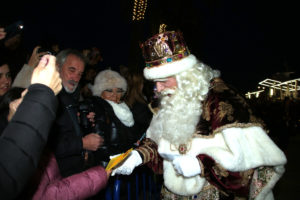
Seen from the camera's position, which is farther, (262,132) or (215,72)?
(215,72)

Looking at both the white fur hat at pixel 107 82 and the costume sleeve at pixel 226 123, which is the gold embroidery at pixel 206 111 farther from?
the white fur hat at pixel 107 82

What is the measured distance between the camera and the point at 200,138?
1.99 m

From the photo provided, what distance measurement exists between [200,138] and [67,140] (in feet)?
4.48

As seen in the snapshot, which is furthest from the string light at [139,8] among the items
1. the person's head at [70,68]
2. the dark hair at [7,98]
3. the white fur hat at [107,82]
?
the dark hair at [7,98]

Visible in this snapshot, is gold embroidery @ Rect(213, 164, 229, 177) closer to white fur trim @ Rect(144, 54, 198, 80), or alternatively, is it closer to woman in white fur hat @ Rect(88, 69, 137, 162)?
white fur trim @ Rect(144, 54, 198, 80)

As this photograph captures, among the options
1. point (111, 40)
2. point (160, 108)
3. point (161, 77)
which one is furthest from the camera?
point (111, 40)

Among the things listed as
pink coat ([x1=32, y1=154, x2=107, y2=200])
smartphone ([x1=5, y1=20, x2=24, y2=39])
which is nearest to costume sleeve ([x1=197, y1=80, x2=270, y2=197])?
pink coat ([x1=32, y1=154, x2=107, y2=200])

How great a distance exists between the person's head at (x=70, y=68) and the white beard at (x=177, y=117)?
1315 millimetres

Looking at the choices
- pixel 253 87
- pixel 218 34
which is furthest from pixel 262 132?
pixel 253 87

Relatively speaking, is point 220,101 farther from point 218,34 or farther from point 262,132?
point 218,34

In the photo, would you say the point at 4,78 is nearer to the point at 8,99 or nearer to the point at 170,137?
the point at 8,99

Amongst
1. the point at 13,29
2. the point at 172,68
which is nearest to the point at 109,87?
the point at 172,68

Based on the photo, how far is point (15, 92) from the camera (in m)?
1.55

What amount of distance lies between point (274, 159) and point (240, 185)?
1.18 ft
